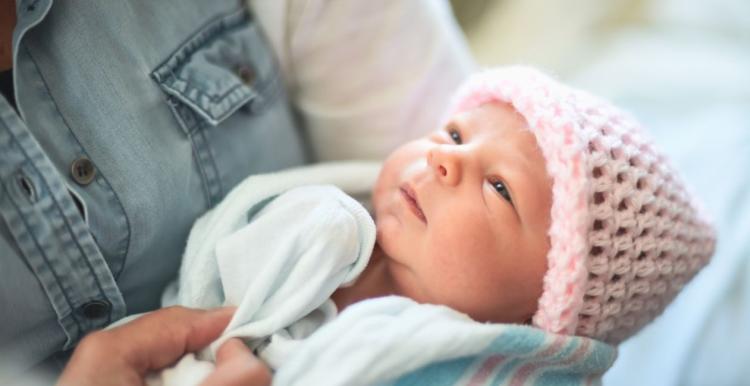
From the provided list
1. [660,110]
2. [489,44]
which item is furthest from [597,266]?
[489,44]

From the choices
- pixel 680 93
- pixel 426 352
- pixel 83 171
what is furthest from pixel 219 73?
pixel 680 93

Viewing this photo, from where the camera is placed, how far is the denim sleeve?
0.70 m

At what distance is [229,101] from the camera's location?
89cm

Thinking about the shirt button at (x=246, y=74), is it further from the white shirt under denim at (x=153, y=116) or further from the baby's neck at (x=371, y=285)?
the baby's neck at (x=371, y=285)

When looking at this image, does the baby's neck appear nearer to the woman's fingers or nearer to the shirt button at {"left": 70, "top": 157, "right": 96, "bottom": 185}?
the woman's fingers

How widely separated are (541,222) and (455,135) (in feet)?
0.56

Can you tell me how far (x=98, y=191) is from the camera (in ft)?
2.50

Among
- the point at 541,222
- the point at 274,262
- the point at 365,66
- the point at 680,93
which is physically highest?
the point at 365,66

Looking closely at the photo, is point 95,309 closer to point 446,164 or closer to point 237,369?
point 237,369

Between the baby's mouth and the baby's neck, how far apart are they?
0.08 meters

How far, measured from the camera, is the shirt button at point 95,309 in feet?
2.54

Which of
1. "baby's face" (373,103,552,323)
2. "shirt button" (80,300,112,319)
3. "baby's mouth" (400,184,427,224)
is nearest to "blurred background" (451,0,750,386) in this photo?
"baby's face" (373,103,552,323)

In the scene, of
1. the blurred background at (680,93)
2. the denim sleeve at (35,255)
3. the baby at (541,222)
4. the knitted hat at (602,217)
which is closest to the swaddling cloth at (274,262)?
the baby at (541,222)

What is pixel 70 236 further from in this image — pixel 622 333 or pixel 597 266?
pixel 622 333
